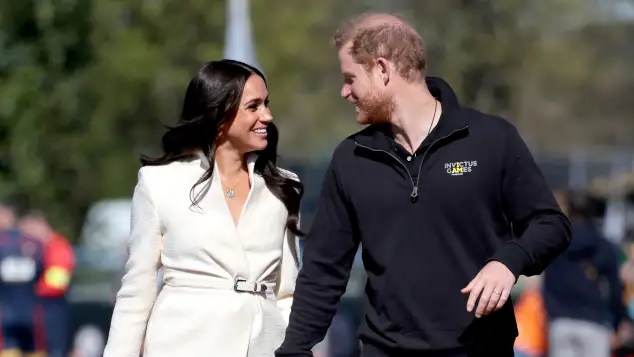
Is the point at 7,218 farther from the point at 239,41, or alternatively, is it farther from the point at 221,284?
the point at 221,284

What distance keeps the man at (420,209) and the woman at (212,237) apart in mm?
593

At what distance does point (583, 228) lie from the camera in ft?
38.7

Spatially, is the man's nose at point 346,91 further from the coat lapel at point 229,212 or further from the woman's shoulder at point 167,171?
Result: the woman's shoulder at point 167,171

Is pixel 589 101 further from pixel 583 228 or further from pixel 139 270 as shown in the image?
pixel 139 270

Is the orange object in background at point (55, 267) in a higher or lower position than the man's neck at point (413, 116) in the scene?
lower

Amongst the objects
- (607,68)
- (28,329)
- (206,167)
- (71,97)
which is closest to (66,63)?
(71,97)

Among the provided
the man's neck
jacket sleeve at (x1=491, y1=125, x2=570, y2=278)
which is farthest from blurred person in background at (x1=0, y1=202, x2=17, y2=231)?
jacket sleeve at (x1=491, y1=125, x2=570, y2=278)

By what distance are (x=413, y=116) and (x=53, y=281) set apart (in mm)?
11209

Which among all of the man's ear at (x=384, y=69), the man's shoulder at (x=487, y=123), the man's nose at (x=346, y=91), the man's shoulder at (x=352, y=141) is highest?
the man's ear at (x=384, y=69)

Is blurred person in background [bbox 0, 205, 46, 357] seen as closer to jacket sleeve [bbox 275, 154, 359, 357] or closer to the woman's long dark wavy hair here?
the woman's long dark wavy hair

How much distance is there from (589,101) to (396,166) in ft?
129

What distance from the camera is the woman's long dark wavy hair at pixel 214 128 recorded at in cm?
572

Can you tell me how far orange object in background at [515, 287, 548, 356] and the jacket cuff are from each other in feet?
26.2

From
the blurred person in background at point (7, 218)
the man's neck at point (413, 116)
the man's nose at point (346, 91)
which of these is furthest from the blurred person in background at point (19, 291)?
the man's neck at point (413, 116)
